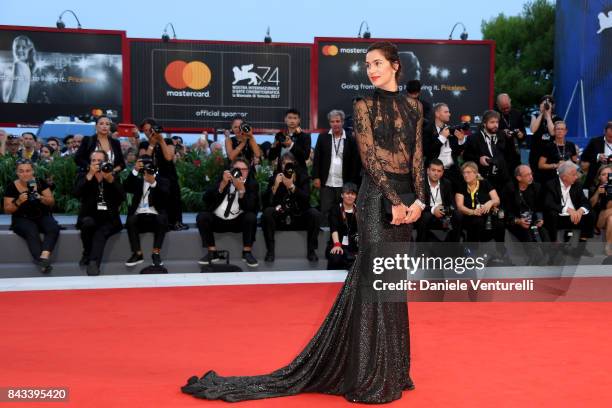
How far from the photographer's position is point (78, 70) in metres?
11.3

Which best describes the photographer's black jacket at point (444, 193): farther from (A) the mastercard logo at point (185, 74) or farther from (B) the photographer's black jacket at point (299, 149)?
(A) the mastercard logo at point (185, 74)

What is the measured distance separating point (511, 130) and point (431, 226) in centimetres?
182

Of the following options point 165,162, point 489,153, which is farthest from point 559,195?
point 165,162

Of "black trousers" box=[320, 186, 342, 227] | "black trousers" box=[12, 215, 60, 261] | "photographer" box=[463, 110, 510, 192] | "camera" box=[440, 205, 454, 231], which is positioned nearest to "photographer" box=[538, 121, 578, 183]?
"photographer" box=[463, 110, 510, 192]

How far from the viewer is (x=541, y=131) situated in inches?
335

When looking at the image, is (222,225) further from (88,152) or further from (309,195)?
(88,152)

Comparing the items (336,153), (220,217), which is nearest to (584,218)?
(336,153)

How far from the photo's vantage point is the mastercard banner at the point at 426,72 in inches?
460

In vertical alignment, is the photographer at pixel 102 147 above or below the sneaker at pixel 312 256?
above

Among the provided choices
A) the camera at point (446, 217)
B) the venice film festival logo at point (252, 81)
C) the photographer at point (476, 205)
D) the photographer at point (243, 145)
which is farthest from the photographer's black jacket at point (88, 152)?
the venice film festival logo at point (252, 81)

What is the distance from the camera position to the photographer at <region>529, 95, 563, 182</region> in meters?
8.42

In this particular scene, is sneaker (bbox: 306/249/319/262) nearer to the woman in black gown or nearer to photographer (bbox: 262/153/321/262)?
photographer (bbox: 262/153/321/262)

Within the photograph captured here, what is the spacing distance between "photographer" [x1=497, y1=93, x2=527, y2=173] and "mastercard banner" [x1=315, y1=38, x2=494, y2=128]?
10.3 feet

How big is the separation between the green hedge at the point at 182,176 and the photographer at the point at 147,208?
1.11 metres
